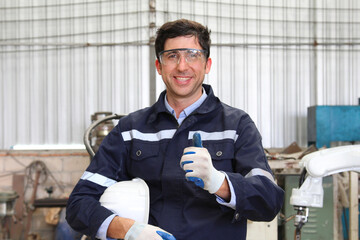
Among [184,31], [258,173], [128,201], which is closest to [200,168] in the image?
[258,173]

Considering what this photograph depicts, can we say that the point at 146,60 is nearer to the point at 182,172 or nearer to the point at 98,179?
the point at 98,179

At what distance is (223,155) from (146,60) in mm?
2730

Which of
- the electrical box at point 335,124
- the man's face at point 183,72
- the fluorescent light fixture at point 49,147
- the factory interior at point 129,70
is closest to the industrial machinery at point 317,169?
the man's face at point 183,72

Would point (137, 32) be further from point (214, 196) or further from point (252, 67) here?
point (214, 196)

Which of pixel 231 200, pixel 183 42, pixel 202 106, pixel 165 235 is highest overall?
pixel 183 42

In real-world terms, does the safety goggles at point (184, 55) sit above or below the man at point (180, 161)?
above

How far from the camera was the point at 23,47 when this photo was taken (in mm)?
4199

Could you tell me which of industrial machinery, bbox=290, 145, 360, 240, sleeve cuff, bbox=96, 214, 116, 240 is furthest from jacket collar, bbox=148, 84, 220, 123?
industrial machinery, bbox=290, 145, 360, 240

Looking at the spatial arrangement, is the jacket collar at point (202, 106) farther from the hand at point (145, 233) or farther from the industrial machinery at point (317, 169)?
the industrial machinery at point (317, 169)

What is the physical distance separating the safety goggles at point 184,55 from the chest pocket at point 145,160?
0.32 m

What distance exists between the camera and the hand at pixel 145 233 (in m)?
1.39

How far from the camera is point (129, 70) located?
162 inches

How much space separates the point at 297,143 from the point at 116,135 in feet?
9.44

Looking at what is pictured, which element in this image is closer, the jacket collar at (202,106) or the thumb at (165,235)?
the thumb at (165,235)
